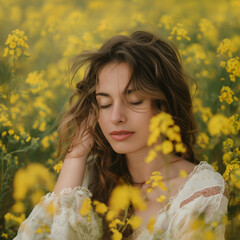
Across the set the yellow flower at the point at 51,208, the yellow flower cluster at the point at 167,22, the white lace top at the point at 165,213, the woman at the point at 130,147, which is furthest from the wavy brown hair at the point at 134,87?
the yellow flower cluster at the point at 167,22

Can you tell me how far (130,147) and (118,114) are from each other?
18 cm

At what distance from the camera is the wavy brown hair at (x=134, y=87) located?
2035 millimetres

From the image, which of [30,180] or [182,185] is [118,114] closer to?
Result: [182,185]

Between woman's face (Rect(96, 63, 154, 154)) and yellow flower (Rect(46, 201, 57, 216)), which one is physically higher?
woman's face (Rect(96, 63, 154, 154))

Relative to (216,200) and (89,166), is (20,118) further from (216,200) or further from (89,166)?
(216,200)

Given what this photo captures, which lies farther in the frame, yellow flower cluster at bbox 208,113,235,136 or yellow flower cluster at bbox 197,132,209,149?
yellow flower cluster at bbox 197,132,209,149

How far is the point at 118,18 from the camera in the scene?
4895mm

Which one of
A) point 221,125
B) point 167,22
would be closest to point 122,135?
point 221,125

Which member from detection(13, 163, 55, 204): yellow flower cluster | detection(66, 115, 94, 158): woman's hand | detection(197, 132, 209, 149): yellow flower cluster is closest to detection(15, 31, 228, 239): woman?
detection(66, 115, 94, 158): woman's hand

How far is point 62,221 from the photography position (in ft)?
6.47

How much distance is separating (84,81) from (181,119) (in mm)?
583

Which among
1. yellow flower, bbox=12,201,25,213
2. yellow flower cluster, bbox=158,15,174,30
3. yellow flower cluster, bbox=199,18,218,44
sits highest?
yellow flower cluster, bbox=158,15,174,30

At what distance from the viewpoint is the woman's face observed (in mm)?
1904

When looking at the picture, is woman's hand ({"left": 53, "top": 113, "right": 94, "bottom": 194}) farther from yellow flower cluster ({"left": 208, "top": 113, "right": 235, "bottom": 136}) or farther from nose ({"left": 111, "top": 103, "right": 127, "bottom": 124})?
yellow flower cluster ({"left": 208, "top": 113, "right": 235, "bottom": 136})
